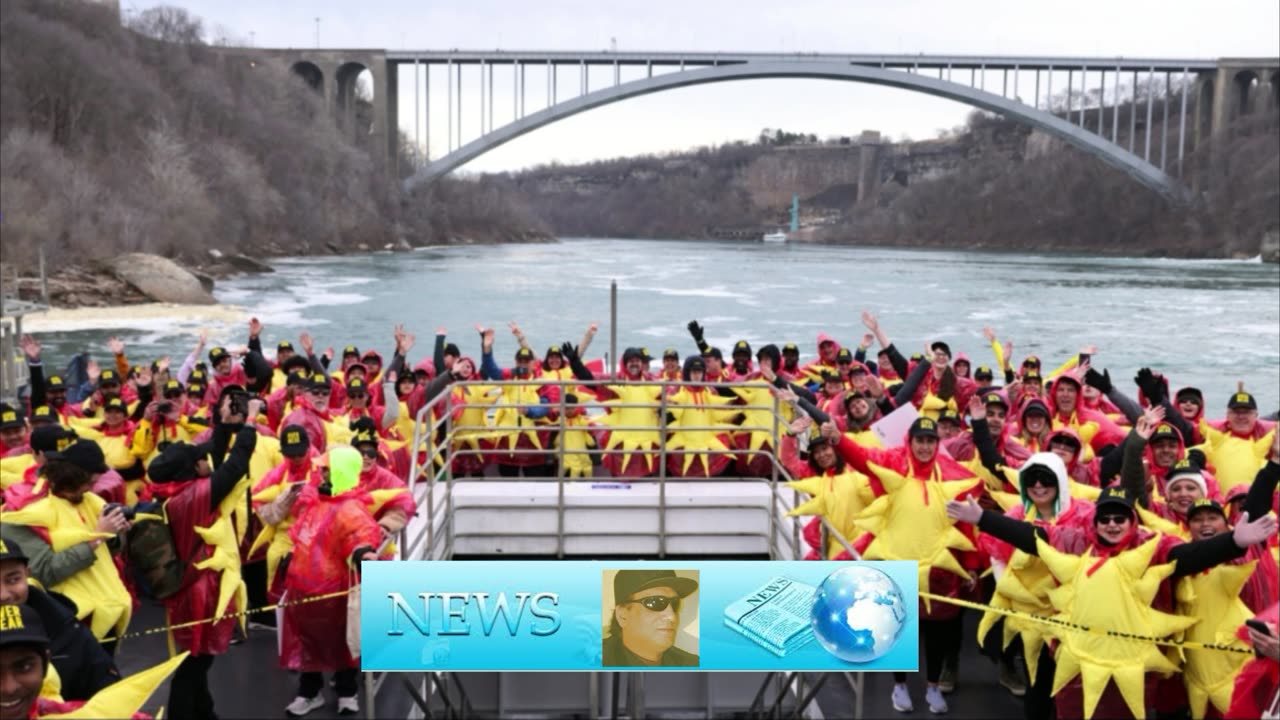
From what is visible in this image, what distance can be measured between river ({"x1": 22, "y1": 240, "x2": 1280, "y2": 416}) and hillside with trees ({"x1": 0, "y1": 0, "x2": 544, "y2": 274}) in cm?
277

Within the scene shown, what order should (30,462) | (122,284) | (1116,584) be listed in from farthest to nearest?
(122,284) → (30,462) → (1116,584)

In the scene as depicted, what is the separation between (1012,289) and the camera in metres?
36.0

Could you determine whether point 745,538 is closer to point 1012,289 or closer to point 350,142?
point 1012,289

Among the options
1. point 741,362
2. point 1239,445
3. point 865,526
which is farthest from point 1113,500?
point 741,362

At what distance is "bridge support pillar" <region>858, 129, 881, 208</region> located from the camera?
99000 millimetres

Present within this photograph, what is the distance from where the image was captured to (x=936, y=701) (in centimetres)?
371

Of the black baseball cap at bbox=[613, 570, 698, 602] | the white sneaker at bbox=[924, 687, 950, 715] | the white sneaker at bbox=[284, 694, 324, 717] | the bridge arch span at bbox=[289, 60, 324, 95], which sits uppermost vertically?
the bridge arch span at bbox=[289, 60, 324, 95]

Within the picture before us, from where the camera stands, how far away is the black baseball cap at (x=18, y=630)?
183cm

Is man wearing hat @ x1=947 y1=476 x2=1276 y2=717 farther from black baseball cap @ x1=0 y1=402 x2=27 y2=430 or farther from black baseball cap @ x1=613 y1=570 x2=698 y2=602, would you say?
black baseball cap @ x1=0 y1=402 x2=27 y2=430

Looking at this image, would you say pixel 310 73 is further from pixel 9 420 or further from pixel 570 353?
pixel 9 420

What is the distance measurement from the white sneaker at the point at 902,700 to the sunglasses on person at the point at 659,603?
223 cm

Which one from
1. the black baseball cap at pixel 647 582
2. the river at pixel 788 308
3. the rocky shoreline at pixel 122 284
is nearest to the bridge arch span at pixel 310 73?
the river at pixel 788 308

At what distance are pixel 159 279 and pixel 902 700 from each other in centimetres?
2715
